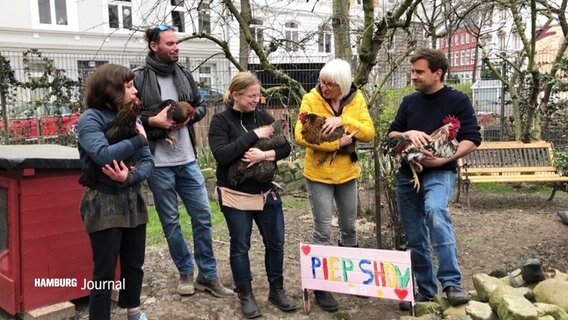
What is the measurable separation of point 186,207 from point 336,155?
126 cm

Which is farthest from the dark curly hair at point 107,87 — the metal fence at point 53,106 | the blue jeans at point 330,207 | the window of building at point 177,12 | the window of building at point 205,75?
the window of building at point 205,75

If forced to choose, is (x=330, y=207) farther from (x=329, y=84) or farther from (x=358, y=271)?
(x=329, y=84)

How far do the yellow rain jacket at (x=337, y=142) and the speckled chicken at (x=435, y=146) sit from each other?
361mm

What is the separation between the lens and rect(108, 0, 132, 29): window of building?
73.8 ft

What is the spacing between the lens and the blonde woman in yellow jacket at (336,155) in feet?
12.1

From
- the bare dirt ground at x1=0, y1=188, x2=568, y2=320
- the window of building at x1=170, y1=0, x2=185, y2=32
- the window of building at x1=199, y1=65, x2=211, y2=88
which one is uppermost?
the window of building at x1=170, y1=0, x2=185, y2=32

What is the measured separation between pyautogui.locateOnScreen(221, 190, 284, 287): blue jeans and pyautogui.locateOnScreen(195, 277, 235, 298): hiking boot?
33 cm

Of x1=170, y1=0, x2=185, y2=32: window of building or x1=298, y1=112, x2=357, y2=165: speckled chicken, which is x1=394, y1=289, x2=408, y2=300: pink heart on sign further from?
x1=170, y1=0, x2=185, y2=32: window of building

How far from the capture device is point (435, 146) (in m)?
3.32

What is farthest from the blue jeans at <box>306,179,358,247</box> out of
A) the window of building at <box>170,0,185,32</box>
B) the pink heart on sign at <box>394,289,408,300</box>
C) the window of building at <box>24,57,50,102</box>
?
the window of building at <box>24,57,50,102</box>

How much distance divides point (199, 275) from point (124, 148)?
61.6 inches

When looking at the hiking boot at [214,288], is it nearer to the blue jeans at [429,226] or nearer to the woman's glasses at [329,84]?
the blue jeans at [429,226]

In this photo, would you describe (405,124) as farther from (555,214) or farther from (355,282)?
(555,214)

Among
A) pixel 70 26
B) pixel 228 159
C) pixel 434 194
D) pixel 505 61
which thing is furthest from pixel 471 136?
pixel 70 26
